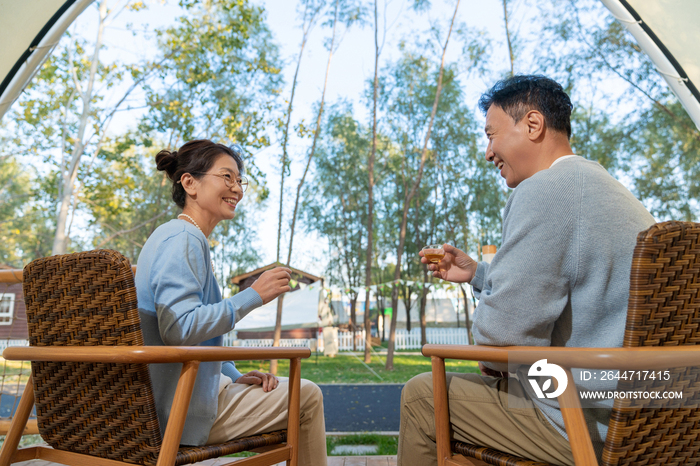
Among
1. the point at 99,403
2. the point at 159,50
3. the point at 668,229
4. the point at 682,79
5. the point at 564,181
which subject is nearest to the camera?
the point at 668,229

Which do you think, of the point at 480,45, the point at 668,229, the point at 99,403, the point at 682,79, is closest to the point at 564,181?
the point at 668,229

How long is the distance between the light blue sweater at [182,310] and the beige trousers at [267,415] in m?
0.07

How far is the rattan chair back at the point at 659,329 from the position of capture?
936 mm

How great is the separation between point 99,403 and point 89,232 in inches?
785

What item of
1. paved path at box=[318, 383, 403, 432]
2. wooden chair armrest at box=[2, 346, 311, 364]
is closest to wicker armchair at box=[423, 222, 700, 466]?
wooden chair armrest at box=[2, 346, 311, 364]

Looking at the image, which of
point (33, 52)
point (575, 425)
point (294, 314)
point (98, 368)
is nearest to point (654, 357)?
point (575, 425)

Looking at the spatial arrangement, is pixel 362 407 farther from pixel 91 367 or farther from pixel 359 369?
pixel 91 367

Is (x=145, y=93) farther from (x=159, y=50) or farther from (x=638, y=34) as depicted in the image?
(x=638, y=34)

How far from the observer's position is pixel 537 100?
1.48 metres

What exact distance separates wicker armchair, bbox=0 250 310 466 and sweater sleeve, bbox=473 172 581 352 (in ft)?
2.12

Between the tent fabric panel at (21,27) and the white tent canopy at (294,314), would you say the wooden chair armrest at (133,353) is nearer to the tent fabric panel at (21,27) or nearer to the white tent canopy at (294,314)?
the tent fabric panel at (21,27)

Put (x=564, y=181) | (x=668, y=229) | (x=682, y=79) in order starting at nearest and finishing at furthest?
(x=668, y=229) < (x=564, y=181) < (x=682, y=79)

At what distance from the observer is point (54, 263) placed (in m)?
1.28

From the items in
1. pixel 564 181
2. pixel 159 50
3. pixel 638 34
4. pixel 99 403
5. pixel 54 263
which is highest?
pixel 159 50
